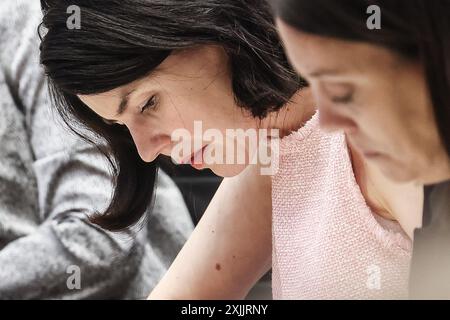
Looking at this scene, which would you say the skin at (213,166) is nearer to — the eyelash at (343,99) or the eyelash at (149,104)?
the eyelash at (149,104)

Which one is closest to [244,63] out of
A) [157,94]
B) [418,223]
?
[157,94]

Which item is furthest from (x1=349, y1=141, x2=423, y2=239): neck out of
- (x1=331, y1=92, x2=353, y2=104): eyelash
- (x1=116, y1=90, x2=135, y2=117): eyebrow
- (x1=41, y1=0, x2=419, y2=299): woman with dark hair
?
(x1=116, y1=90, x2=135, y2=117): eyebrow

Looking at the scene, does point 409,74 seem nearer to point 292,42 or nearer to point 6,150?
point 292,42

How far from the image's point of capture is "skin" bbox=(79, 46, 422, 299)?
2.21 ft

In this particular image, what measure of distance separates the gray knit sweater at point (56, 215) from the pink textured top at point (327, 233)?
116mm

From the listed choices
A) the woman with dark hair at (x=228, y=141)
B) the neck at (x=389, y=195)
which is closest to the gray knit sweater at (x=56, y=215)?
the woman with dark hair at (x=228, y=141)

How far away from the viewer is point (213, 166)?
2.44ft

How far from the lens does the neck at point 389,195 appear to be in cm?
61

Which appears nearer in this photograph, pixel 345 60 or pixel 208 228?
pixel 345 60

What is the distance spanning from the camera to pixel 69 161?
779mm

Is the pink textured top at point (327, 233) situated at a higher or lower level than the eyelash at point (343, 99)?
lower

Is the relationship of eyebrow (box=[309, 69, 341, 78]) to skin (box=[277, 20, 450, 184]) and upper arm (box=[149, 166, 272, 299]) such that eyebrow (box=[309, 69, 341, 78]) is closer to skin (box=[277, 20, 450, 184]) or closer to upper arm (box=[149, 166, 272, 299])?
skin (box=[277, 20, 450, 184])
